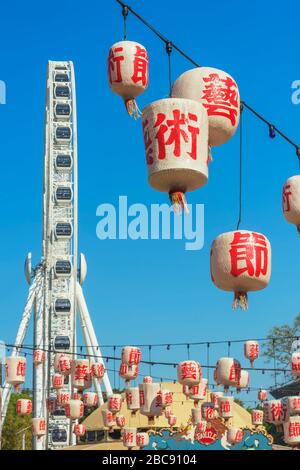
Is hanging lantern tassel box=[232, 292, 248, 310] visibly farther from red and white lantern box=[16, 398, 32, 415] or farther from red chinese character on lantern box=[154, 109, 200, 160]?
red and white lantern box=[16, 398, 32, 415]

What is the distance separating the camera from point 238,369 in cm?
2497

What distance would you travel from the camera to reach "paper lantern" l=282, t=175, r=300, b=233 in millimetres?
9852

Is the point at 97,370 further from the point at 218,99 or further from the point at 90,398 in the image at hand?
the point at 218,99

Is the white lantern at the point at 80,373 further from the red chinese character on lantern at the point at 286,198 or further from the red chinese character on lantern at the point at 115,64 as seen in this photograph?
the red chinese character on lantern at the point at 115,64

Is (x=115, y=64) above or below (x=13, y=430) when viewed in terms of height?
above

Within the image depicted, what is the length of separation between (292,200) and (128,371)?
19.9 m

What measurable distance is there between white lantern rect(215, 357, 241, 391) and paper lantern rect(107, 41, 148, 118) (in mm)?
15755

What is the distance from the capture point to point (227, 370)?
24.6 meters

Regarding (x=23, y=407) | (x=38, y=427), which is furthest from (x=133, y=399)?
(x=23, y=407)

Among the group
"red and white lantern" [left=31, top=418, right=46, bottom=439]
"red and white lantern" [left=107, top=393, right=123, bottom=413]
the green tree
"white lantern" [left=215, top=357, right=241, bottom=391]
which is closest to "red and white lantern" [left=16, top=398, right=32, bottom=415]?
"red and white lantern" [left=31, top=418, right=46, bottom=439]

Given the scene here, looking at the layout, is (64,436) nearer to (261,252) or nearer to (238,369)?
(238,369)

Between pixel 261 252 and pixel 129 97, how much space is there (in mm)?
2348

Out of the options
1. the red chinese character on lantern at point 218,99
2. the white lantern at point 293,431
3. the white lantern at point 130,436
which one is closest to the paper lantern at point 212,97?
the red chinese character on lantern at point 218,99
